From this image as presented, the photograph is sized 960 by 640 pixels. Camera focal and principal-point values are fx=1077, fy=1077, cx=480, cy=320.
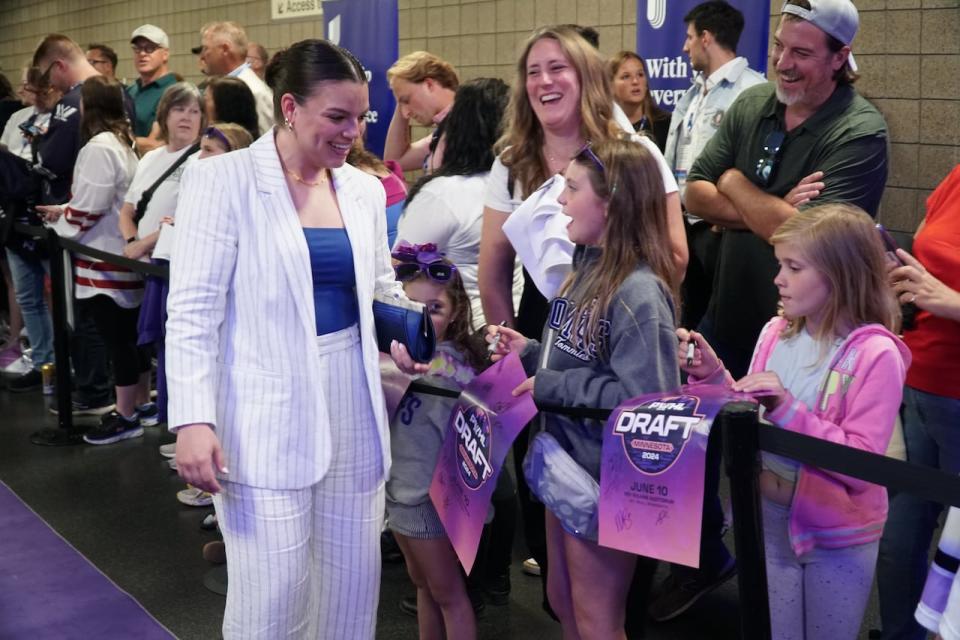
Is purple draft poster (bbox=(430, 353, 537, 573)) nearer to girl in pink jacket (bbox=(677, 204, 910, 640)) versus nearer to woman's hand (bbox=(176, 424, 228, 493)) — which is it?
girl in pink jacket (bbox=(677, 204, 910, 640))

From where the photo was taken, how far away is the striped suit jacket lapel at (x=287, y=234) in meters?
2.12

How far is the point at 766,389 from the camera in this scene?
7.04 feet

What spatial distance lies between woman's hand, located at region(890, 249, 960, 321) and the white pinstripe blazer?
1313 millimetres

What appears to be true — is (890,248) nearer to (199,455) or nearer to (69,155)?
(199,455)

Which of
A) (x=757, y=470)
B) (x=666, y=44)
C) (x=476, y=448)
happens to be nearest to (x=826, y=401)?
(x=757, y=470)

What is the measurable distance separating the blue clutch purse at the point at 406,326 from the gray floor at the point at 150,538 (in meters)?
1.22

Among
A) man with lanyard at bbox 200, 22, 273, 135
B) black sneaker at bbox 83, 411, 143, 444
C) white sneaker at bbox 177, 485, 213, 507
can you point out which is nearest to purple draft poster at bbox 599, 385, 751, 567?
white sneaker at bbox 177, 485, 213, 507

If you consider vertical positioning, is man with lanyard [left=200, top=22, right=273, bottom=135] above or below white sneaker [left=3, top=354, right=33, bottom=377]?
above

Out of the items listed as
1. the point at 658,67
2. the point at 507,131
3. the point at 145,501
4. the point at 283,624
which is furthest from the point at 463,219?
the point at 658,67

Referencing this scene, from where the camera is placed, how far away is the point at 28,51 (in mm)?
16156

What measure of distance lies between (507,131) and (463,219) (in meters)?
0.35

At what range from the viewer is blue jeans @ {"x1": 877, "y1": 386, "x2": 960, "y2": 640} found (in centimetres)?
265

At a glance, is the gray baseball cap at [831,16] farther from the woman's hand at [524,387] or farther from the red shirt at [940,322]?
the woman's hand at [524,387]

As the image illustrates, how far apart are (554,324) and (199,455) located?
83cm
